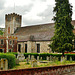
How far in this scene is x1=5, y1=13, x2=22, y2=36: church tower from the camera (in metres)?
48.1

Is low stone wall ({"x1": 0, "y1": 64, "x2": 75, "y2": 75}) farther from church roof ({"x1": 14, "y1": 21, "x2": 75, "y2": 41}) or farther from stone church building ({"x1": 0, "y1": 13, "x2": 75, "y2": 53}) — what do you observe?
church roof ({"x1": 14, "y1": 21, "x2": 75, "y2": 41})

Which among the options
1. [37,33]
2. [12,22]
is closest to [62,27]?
[37,33]

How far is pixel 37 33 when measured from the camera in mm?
39750

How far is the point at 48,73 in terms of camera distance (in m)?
12.0

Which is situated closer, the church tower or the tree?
the tree

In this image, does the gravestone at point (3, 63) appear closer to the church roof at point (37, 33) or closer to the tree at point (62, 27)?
the tree at point (62, 27)

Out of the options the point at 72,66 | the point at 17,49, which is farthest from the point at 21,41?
the point at 72,66

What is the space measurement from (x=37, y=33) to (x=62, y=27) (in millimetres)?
16774

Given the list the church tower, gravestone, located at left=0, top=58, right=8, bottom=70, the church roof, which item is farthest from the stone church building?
gravestone, located at left=0, top=58, right=8, bottom=70

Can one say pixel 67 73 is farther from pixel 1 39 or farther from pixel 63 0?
pixel 1 39

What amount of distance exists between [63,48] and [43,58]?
265 inches

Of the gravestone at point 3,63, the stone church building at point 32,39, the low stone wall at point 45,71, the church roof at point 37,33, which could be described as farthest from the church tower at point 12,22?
the gravestone at point 3,63

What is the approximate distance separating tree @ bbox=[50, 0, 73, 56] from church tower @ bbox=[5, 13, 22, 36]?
84.9 ft

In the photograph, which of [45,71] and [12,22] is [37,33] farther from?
[45,71]
